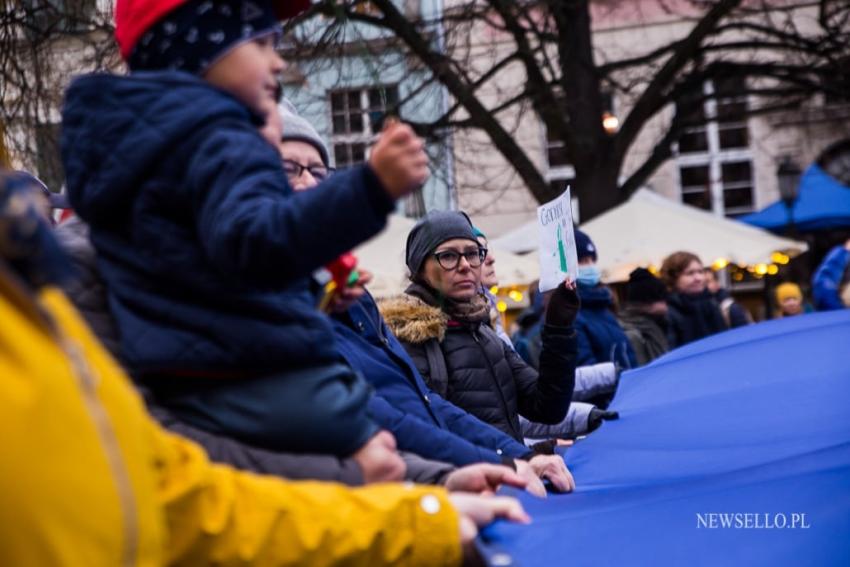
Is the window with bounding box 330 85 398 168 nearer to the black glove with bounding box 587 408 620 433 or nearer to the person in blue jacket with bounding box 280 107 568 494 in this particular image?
the black glove with bounding box 587 408 620 433

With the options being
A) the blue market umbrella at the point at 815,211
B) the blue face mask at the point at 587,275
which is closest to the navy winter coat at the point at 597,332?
the blue face mask at the point at 587,275

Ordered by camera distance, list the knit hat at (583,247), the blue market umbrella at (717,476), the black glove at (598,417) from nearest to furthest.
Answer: the blue market umbrella at (717,476), the black glove at (598,417), the knit hat at (583,247)

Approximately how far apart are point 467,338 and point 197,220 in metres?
2.75

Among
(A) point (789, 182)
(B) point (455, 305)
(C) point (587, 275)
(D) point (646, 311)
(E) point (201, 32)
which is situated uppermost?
(E) point (201, 32)

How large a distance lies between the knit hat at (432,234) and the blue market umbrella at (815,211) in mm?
17511

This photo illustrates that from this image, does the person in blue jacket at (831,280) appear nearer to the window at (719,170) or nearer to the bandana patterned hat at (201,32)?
the bandana patterned hat at (201,32)

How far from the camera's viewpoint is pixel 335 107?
42.5ft

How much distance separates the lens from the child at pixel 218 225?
1.78 m

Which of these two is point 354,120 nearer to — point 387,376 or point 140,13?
point 387,376

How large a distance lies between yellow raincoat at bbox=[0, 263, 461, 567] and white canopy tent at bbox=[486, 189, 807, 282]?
1213 cm

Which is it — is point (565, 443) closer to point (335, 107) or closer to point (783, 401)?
point (783, 401)

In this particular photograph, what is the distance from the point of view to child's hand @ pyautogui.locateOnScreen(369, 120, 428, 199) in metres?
1.78

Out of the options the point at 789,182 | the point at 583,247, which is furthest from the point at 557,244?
the point at 789,182

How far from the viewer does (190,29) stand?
2.03 m
